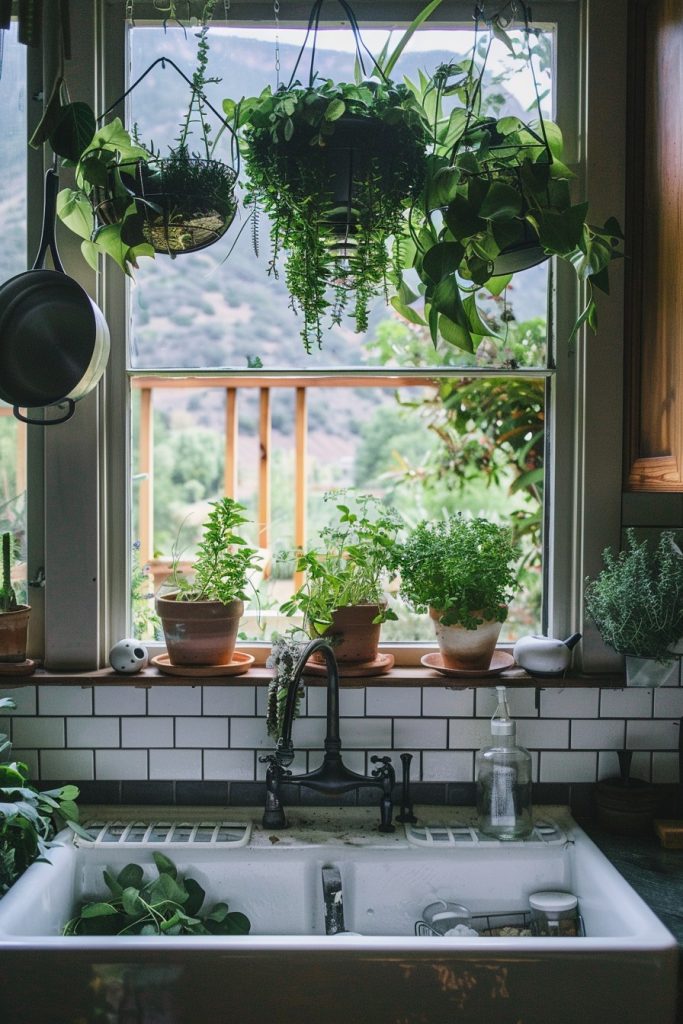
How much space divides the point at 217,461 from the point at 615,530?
1678mm

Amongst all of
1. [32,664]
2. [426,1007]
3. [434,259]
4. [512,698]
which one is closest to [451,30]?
[434,259]

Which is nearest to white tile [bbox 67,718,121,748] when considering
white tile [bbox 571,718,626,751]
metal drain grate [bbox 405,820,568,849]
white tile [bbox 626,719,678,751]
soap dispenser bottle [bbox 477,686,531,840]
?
metal drain grate [bbox 405,820,568,849]

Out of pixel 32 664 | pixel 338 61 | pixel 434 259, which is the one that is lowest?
pixel 32 664

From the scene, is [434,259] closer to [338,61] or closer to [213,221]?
[213,221]

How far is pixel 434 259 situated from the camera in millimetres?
1568

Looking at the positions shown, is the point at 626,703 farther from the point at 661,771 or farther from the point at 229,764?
the point at 229,764

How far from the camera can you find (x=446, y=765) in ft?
6.24

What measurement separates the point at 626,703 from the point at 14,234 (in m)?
1.68

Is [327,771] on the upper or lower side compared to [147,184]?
lower

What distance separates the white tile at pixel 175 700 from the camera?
1900 millimetres

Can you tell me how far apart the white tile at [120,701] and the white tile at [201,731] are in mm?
87

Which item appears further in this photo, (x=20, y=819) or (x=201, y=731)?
(x=201, y=731)

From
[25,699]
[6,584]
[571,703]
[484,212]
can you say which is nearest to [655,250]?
[484,212]

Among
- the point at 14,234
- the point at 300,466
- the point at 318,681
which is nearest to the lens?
the point at 318,681
